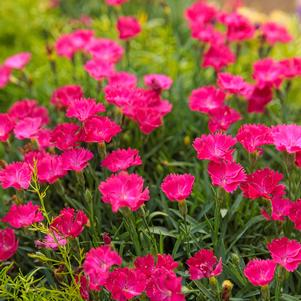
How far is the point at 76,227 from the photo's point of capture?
140 centimetres

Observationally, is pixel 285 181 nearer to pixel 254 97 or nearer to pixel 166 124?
pixel 254 97

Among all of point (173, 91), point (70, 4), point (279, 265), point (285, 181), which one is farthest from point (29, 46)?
point (279, 265)

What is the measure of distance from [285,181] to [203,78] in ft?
2.40

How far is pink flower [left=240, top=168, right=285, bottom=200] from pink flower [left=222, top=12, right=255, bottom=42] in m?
0.85

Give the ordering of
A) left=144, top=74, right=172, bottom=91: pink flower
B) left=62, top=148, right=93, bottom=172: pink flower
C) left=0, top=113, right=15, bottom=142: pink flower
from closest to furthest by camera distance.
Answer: left=62, top=148, right=93, bottom=172: pink flower
left=0, top=113, right=15, bottom=142: pink flower
left=144, top=74, right=172, bottom=91: pink flower

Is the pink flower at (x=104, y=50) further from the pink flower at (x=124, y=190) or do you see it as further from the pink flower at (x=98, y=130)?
the pink flower at (x=124, y=190)

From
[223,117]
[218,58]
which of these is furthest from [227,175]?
[218,58]

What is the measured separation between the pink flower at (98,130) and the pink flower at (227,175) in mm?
281

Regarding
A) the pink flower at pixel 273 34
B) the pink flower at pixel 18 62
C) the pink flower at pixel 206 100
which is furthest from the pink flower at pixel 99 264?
the pink flower at pixel 273 34

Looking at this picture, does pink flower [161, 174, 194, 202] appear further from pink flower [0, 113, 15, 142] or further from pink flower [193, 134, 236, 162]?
pink flower [0, 113, 15, 142]

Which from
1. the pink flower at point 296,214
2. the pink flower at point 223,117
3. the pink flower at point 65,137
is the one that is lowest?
the pink flower at point 296,214

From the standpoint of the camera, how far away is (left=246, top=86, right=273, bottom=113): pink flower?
78.3 inches

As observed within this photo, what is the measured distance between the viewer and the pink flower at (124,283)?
127 cm

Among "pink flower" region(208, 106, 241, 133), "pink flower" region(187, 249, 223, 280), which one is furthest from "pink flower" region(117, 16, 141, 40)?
"pink flower" region(187, 249, 223, 280)
